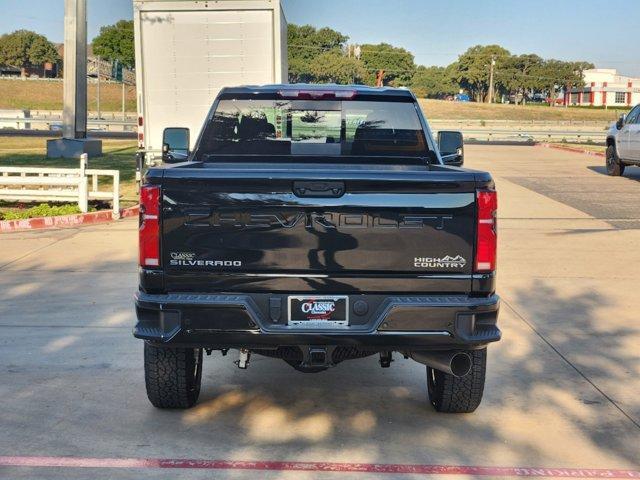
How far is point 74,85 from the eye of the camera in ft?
79.6

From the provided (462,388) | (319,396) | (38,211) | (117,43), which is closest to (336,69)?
(117,43)

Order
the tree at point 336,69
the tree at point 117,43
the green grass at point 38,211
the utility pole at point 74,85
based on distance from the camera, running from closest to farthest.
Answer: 1. the green grass at point 38,211
2. the utility pole at point 74,85
3. the tree at point 336,69
4. the tree at point 117,43

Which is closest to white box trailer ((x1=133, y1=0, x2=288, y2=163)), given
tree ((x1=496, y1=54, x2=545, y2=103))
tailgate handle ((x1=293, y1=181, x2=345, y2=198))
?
tailgate handle ((x1=293, y1=181, x2=345, y2=198))

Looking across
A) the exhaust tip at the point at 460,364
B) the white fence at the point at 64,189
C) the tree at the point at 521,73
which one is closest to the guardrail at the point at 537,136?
the white fence at the point at 64,189

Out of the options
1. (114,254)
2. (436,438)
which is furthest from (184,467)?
(114,254)

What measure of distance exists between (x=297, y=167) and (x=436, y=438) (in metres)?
1.74

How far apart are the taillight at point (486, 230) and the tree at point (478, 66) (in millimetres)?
139194

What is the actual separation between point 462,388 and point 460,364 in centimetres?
56

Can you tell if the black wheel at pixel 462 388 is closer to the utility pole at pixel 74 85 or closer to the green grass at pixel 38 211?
the green grass at pixel 38 211

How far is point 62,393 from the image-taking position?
591cm

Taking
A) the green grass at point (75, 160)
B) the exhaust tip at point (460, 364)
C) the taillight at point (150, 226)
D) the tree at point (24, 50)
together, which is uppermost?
the tree at point (24, 50)

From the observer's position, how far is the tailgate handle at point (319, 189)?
4.66 metres

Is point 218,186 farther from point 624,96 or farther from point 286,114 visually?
point 624,96

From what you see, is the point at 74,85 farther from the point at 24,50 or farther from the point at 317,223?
the point at 24,50
